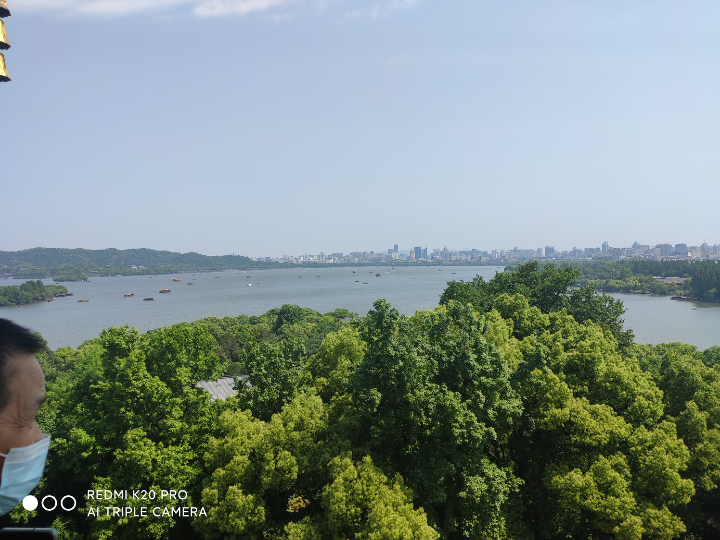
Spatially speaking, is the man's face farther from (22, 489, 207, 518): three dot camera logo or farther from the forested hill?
the forested hill

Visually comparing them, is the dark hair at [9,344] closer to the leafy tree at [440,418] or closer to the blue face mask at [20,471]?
the blue face mask at [20,471]

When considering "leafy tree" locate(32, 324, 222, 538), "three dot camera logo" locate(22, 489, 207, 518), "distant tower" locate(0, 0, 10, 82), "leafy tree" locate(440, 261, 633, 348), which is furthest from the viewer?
"leafy tree" locate(440, 261, 633, 348)

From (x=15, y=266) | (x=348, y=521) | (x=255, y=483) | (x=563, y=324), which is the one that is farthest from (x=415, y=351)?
(x=15, y=266)

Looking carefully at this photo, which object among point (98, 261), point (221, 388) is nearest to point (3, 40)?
point (221, 388)

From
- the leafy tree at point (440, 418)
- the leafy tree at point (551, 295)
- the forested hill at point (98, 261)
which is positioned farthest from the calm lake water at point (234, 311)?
the leafy tree at point (440, 418)

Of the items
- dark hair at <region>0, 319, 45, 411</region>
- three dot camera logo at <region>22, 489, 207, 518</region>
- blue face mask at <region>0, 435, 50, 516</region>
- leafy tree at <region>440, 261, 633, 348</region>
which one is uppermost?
dark hair at <region>0, 319, 45, 411</region>

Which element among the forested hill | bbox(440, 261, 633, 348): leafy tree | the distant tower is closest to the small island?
the forested hill

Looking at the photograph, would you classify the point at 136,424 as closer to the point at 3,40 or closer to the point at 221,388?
→ the point at 3,40
